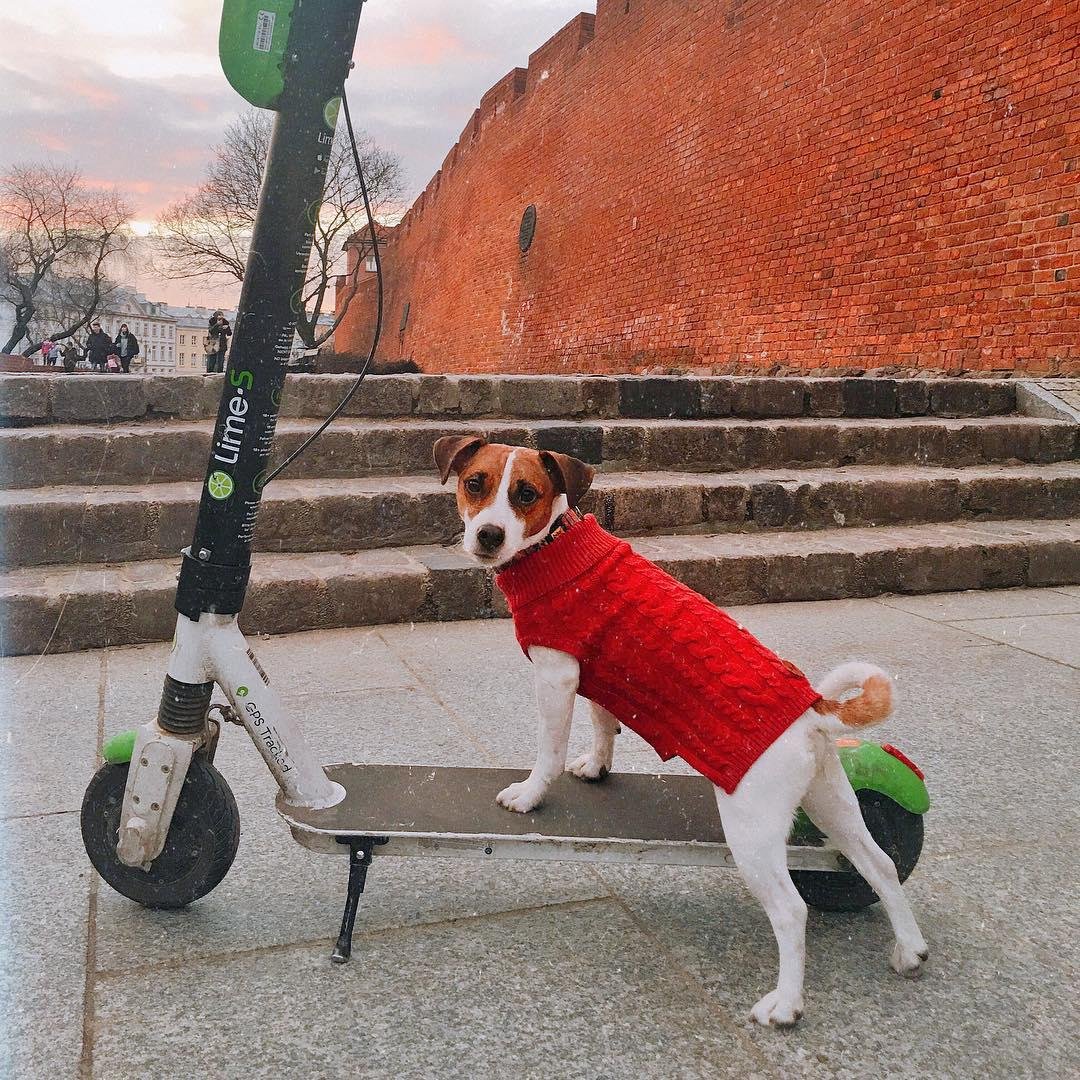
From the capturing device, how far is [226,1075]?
1.44 m

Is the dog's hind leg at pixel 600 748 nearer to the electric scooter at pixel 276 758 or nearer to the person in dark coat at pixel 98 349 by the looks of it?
the electric scooter at pixel 276 758

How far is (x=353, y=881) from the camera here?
178 centimetres

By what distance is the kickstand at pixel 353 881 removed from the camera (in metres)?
1.74

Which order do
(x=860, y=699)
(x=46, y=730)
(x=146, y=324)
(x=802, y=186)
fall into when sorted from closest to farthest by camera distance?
(x=860, y=699), (x=46, y=730), (x=802, y=186), (x=146, y=324)

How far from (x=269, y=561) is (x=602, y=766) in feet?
8.93

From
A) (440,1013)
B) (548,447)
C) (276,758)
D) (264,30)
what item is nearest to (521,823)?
(440,1013)

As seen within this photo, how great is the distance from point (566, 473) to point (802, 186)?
8.89 m

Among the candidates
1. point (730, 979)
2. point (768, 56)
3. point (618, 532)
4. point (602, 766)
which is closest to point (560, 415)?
point (618, 532)

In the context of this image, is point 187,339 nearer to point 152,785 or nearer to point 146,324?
point 146,324

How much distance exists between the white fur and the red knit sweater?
31 mm

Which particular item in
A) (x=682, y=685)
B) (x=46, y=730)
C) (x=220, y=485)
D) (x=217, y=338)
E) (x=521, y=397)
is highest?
(x=217, y=338)

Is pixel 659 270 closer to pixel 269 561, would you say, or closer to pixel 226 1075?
pixel 269 561

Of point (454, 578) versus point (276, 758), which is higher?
point (276, 758)

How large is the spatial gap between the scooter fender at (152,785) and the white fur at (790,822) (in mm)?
690
